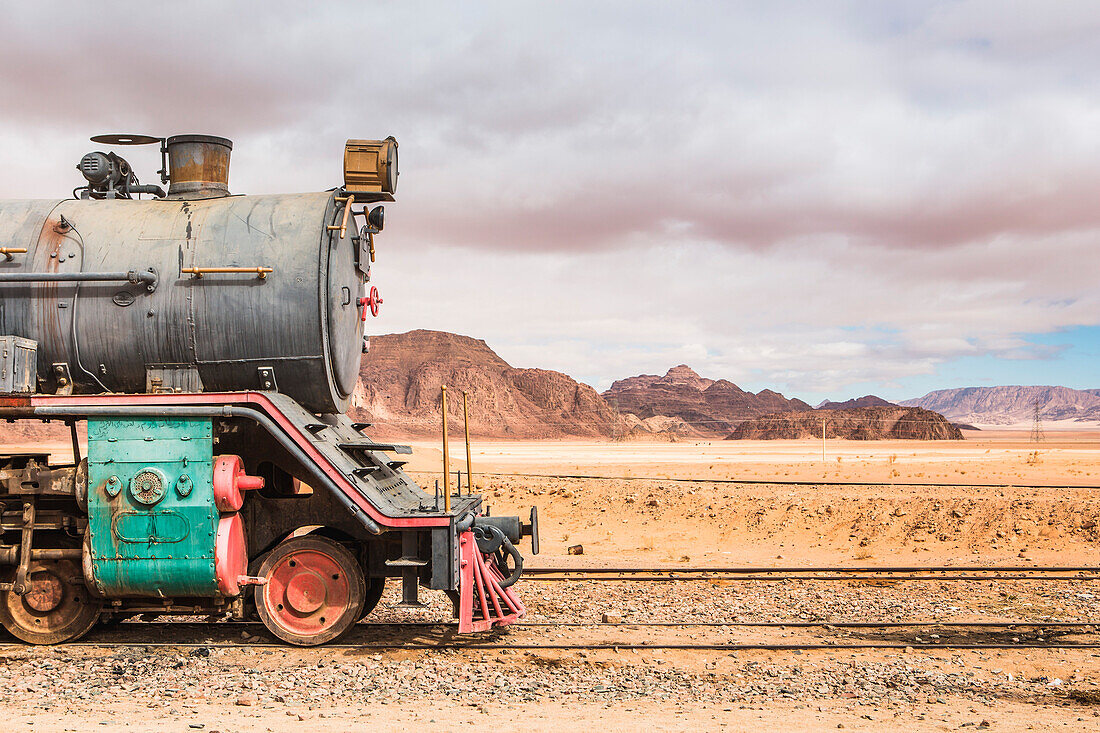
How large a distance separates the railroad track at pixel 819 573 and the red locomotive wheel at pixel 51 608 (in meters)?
5.75

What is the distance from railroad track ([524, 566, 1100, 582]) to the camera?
1278 centimetres

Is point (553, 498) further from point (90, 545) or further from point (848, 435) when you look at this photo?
point (848, 435)

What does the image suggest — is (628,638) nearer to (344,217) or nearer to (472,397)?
(344,217)

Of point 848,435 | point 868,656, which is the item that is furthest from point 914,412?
point 868,656

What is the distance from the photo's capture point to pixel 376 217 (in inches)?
371

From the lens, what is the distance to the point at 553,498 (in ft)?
78.2

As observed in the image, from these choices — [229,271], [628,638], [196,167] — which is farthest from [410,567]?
[196,167]

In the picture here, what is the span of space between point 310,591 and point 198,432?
181 centimetres

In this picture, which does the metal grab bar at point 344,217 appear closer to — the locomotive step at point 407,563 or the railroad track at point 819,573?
the locomotive step at point 407,563

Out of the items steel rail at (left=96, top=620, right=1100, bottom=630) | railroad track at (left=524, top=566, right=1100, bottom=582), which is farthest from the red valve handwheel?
railroad track at (left=524, top=566, right=1100, bottom=582)

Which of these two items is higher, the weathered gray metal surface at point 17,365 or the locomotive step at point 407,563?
the weathered gray metal surface at point 17,365

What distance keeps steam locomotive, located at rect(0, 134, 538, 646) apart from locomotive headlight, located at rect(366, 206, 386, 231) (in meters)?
0.30

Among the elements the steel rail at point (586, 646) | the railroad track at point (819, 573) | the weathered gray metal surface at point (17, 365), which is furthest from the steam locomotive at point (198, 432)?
the railroad track at point (819, 573)

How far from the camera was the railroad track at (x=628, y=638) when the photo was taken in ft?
28.2
